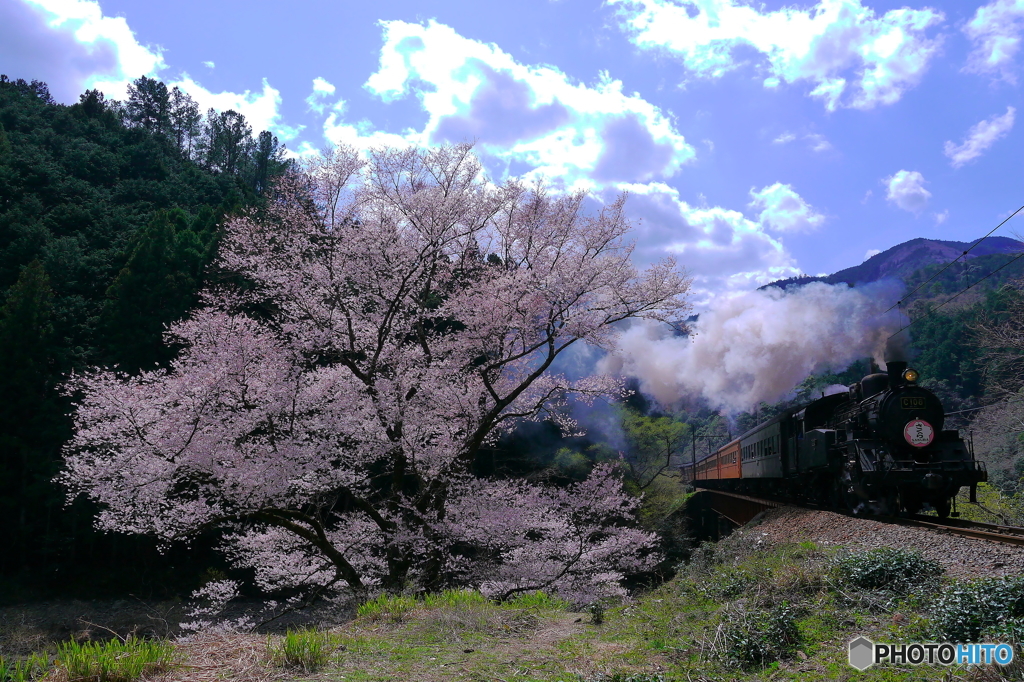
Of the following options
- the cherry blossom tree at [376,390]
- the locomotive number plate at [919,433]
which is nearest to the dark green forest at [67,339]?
the cherry blossom tree at [376,390]

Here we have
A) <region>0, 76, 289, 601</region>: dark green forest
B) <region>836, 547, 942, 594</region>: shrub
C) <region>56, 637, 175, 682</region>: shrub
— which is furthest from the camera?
<region>0, 76, 289, 601</region>: dark green forest

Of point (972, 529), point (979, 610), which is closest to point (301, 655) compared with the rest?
point (979, 610)

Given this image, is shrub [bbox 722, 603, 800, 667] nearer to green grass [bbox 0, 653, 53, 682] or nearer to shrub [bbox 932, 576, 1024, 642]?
shrub [bbox 932, 576, 1024, 642]

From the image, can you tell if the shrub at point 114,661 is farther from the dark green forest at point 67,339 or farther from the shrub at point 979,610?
the dark green forest at point 67,339

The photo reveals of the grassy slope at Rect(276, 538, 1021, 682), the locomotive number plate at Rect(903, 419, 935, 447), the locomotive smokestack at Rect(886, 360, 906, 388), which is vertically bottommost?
the grassy slope at Rect(276, 538, 1021, 682)

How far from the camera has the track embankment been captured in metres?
5.74

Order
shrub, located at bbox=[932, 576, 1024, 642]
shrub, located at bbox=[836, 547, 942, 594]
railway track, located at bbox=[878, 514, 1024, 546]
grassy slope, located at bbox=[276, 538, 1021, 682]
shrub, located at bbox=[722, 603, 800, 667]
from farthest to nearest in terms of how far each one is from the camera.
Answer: railway track, located at bbox=[878, 514, 1024, 546]
shrub, located at bbox=[836, 547, 942, 594]
shrub, located at bbox=[722, 603, 800, 667]
grassy slope, located at bbox=[276, 538, 1021, 682]
shrub, located at bbox=[932, 576, 1024, 642]

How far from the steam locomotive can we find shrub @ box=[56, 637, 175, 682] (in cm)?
991

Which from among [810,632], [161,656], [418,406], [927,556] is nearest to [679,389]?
[418,406]

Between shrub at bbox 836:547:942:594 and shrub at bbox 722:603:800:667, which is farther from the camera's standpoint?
shrub at bbox 836:547:942:594

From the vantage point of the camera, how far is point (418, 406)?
35.4 ft

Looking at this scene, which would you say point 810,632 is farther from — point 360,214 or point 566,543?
point 360,214

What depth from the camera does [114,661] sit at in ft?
12.4

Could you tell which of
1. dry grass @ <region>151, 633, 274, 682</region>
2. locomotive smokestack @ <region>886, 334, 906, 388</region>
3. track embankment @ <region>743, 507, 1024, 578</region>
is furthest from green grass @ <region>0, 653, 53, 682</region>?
locomotive smokestack @ <region>886, 334, 906, 388</region>
